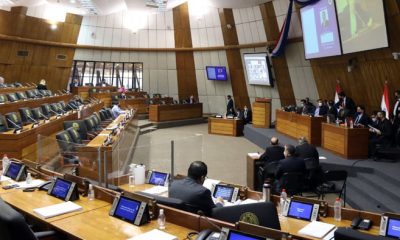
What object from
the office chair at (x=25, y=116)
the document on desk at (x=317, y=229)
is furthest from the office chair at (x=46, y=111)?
the document on desk at (x=317, y=229)

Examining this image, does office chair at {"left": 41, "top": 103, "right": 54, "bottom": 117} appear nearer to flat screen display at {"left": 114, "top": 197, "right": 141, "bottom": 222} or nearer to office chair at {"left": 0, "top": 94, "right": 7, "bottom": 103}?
office chair at {"left": 0, "top": 94, "right": 7, "bottom": 103}

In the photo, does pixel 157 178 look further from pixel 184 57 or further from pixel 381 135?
pixel 184 57

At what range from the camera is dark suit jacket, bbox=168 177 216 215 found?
2914 millimetres

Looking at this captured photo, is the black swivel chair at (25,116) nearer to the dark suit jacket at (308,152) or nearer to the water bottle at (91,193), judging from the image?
the water bottle at (91,193)

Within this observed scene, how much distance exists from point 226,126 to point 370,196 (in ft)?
26.5

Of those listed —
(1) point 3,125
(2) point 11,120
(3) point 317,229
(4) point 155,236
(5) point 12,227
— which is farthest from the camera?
(2) point 11,120

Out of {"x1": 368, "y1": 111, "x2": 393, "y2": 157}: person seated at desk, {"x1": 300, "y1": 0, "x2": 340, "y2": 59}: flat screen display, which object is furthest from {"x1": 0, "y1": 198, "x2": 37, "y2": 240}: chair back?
{"x1": 300, "y1": 0, "x2": 340, "y2": 59}: flat screen display

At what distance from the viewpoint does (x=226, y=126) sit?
13.4 m

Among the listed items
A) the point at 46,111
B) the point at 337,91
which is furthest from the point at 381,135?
the point at 46,111

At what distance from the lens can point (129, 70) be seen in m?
17.9

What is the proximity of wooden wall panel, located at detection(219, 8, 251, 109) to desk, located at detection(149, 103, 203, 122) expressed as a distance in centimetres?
181

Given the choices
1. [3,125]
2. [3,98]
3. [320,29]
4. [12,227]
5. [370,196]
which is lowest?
[370,196]

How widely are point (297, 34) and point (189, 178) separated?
10167 mm

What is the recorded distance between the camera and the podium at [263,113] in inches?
492
